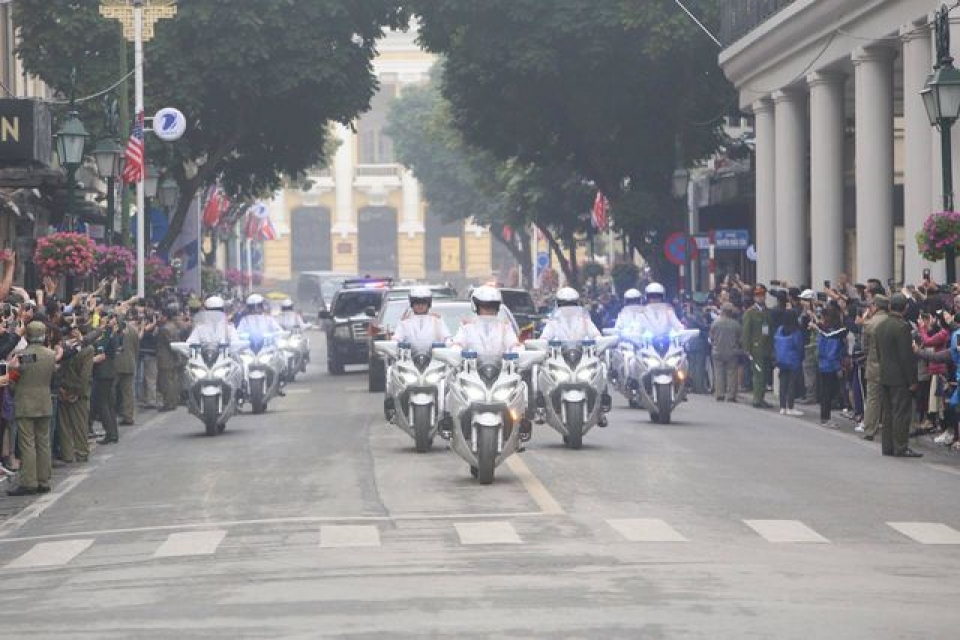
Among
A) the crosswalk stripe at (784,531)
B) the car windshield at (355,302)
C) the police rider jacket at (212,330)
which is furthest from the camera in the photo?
the car windshield at (355,302)

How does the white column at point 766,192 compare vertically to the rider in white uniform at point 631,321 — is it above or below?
above

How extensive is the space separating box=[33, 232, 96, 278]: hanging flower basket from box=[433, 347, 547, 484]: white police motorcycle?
15364 mm

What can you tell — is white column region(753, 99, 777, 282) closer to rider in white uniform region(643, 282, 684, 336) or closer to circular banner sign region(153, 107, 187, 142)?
circular banner sign region(153, 107, 187, 142)

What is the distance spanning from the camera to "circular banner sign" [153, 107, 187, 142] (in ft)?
151

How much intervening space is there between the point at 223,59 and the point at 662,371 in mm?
23409

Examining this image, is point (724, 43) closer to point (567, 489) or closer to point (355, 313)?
point (355, 313)

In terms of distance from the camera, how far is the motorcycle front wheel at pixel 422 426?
80.3 ft

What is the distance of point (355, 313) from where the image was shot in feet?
158

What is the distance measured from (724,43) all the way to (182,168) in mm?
12963

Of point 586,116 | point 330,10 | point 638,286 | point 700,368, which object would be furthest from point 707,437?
point 638,286

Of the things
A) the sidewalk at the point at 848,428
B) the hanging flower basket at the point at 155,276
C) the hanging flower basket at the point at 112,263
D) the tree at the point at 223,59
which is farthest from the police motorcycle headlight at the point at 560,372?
the tree at the point at 223,59

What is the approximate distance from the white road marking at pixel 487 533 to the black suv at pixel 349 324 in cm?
3026

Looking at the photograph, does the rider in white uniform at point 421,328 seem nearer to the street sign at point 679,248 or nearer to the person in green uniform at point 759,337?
the person in green uniform at point 759,337

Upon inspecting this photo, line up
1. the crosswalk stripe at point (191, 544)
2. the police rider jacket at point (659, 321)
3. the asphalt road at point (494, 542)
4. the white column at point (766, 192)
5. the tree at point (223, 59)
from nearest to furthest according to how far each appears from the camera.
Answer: the asphalt road at point (494, 542) → the crosswalk stripe at point (191, 544) → the police rider jacket at point (659, 321) → the white column at point (766, 192) → the tree at point (223, 59)
